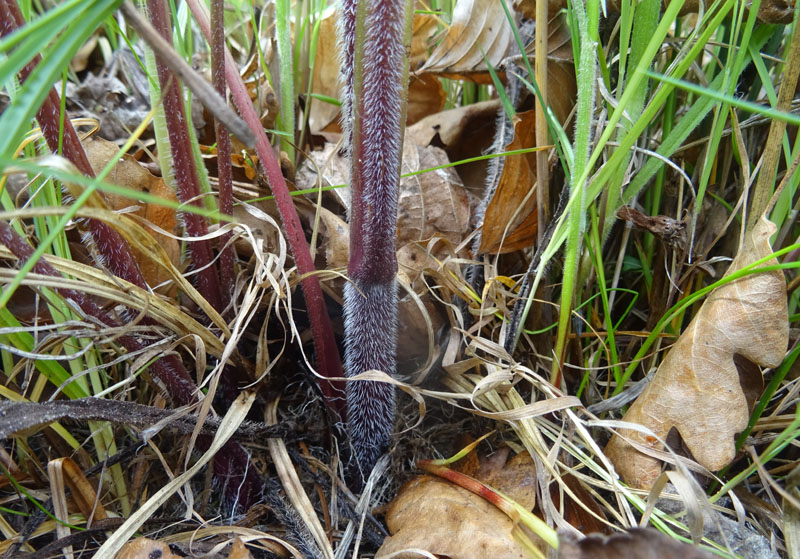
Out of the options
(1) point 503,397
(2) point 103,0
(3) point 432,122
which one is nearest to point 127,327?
(2) point 103,0

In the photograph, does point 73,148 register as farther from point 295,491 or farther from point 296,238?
point 295,491

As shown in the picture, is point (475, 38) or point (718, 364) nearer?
point (718, 364)

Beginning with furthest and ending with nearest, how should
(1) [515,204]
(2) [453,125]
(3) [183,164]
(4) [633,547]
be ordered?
(2) [453,125] < (1) [515,204] < (3) [183,164] < (4) [633,547]

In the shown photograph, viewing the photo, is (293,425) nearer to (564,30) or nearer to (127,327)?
(127,327)

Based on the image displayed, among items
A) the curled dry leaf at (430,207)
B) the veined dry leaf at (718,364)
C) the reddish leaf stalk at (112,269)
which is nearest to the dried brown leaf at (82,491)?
the reddish leaf stalk at (112,269)

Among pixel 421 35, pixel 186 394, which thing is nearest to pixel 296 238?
pixel 186 394

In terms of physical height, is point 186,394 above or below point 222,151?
below

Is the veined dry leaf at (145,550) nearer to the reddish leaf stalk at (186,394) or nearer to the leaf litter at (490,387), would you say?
the leaf litter at (490,387)

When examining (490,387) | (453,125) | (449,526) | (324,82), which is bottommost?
(449,526)
